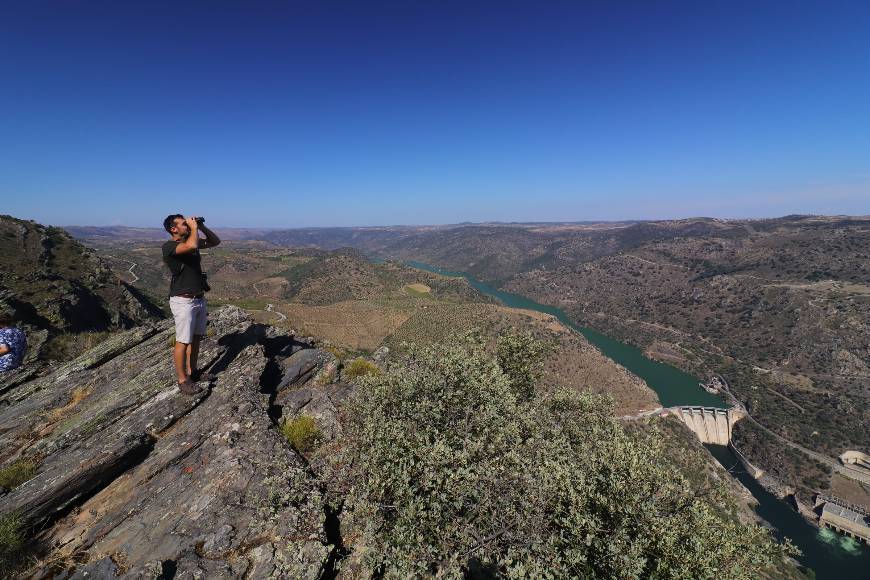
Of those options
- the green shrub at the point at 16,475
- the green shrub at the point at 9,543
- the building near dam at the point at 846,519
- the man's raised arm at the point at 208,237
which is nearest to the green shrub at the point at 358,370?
the man's raised arm at the point at 208,237

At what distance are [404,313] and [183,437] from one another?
136m

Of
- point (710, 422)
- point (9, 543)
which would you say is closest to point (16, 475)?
point (9, 543)

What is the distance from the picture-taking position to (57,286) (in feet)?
104

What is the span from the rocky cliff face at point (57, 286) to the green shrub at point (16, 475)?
16.4 m

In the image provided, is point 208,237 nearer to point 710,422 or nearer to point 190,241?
point 190,241

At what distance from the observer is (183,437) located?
10734mm

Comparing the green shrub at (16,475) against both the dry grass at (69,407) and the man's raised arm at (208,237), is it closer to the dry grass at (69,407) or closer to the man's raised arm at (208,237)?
the dry grass at (69,407)

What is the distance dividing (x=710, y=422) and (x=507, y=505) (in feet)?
462

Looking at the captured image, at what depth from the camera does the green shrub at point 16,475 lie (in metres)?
8.62

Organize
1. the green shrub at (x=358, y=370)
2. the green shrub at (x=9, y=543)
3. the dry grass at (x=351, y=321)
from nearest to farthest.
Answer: the green shrub at (x=9, y=543) → the green shrub at (x=358, y=370) → the dry grass at (x=351, y=321)

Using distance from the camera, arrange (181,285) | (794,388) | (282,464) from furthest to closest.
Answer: (794,388) → (181,285) → (282,464)

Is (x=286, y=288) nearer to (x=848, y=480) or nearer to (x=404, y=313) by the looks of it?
(x=404, y=313)

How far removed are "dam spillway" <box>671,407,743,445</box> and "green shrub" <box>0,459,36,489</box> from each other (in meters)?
136

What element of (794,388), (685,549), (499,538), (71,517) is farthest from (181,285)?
(794,388)
